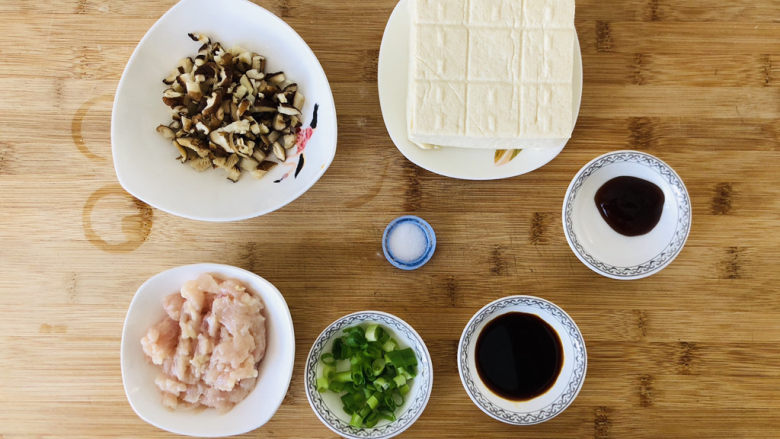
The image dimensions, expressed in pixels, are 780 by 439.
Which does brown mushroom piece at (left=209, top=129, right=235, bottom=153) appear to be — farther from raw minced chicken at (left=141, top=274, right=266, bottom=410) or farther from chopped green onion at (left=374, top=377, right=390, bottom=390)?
chopped green onion at (left=374, top=377, right=390, bottom=390)

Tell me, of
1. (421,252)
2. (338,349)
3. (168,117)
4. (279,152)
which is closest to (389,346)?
(338,349)

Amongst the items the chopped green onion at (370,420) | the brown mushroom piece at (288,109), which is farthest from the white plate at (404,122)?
the chopped green onion at (370,420)

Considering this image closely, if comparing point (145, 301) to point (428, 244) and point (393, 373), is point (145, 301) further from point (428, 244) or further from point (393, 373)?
point (428, 244)

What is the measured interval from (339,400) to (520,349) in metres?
0.77

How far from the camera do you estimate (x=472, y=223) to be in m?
2.24

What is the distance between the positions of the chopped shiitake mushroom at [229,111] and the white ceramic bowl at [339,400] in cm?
69

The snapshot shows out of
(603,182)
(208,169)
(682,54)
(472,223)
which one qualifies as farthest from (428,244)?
Answer: (682,54)

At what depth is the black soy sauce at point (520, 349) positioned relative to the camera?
7.03 ft

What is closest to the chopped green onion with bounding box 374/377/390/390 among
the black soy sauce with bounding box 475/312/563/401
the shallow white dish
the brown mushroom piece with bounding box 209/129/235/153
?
the black soy sauce with bounding box 475/312/563/401

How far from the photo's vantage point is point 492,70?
79.8 inches

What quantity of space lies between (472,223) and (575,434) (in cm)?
100

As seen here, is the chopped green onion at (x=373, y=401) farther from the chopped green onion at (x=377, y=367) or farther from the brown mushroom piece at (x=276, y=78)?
the brown mushroom piece at (x=276, y=78)

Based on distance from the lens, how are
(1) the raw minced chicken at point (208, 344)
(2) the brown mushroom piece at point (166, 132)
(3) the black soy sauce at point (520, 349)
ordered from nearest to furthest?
(1) the raw minced chicken at point (208, 344)
(2) the brown mushroom piece at point (166, 132)
(3) the black soy sauce at point (520, 349)

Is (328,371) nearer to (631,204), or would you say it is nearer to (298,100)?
(298,100)
